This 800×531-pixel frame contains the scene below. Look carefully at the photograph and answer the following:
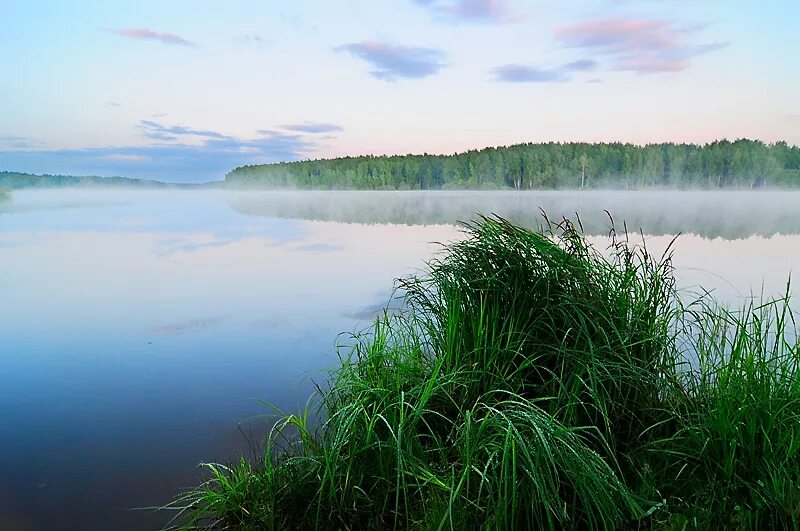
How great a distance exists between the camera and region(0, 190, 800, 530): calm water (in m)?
3.21

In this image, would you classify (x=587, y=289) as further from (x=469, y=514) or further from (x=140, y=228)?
(x=140, y=228)

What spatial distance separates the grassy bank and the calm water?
80cm

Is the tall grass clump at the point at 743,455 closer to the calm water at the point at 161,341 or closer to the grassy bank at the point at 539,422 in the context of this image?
the grassy bank at the point at 539,422

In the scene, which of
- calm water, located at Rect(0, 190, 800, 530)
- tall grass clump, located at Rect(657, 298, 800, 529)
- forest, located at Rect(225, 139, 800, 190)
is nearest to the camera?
tall grass clump, located at Rect(657, 298, 800, 529)

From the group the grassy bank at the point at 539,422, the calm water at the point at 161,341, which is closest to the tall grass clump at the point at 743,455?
the grassy bank at the point at 539,422

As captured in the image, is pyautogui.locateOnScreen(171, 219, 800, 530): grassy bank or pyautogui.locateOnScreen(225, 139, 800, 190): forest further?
pyautogui.locateOnScreen(225, 139, 800, 190): forest

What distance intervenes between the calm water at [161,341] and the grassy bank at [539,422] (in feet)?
2.63

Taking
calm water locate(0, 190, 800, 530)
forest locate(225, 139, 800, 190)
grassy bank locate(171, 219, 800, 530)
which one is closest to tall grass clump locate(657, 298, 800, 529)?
grassy bank locate(171, 219, 800, 530)

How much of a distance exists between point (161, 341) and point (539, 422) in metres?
5.04

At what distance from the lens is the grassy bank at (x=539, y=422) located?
77.7 inches

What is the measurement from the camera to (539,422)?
6.66 ft

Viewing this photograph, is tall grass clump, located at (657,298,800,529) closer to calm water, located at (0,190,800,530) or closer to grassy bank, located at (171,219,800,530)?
grassy bank, located at (171,219,800,530)

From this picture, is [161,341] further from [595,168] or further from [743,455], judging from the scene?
[595,168]

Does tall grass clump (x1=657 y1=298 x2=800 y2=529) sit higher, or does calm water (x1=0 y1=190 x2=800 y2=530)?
tall grass clump (x1=657 y1=298 x2=800 y2=529)
